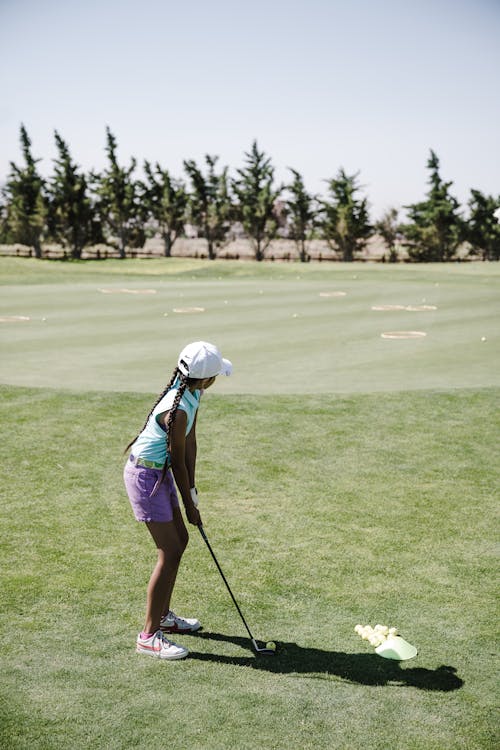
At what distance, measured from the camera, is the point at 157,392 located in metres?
13.6

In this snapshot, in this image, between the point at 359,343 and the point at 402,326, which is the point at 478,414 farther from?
the point at 402,326

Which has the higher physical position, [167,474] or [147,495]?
[167,474]

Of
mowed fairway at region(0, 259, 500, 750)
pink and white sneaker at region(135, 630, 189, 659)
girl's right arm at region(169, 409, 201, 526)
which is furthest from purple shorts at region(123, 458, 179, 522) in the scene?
mowed fairway at region(0, 259, 500, 750)

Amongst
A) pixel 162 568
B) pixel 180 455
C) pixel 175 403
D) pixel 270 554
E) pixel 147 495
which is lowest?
pixel 270 554

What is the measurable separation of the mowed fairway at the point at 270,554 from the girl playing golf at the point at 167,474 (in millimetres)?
300

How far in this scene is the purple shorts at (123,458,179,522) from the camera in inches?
229

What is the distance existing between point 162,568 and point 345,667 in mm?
1553

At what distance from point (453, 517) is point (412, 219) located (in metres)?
77.2

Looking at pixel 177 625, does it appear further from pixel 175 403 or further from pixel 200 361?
pixel 200 361

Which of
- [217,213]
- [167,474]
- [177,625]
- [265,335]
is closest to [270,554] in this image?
[177,625]

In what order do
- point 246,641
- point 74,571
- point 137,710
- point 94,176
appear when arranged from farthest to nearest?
point 94,176 < point 74,571 < point 246,641 < point 137,710

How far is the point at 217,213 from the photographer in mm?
81812

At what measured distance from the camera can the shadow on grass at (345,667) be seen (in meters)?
5.60

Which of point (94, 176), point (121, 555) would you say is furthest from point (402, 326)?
point (94, 176)
